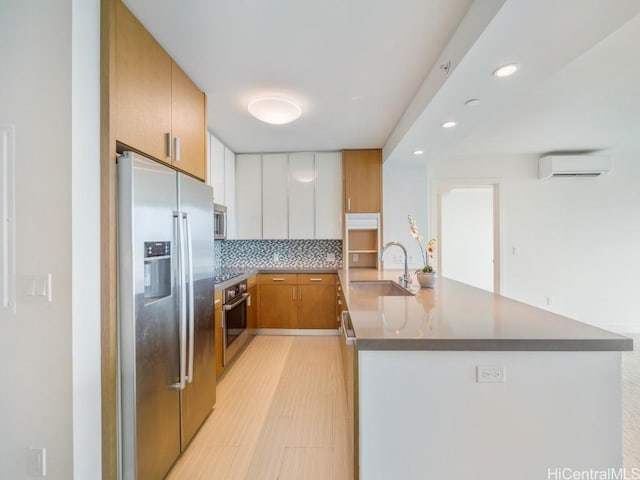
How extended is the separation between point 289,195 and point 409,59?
247 cm

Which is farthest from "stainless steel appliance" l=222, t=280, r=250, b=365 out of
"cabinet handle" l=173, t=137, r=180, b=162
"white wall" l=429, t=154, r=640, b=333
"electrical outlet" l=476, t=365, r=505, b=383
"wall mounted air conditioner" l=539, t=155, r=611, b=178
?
"wall mounted air conditioner" l=539, t=155, r=611, b=178

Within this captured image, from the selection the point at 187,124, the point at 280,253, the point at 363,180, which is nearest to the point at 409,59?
the point at 187,124

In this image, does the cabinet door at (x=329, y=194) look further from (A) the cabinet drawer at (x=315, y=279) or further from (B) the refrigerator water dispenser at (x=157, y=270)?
(B) the refrigerator water dispenser at (x=157, y=270)

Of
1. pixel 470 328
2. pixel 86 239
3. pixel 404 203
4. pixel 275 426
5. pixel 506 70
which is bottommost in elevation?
pixel 275 426

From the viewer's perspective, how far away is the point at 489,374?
1190mm

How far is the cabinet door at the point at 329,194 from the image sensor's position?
13.1 feet

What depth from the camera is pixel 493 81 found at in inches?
66.3

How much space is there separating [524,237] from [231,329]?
423 cm

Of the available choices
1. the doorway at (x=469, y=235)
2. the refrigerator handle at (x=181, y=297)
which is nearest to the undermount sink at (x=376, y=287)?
the refrigerator handle at (x=181, y=297)

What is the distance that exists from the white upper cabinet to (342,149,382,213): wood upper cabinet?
0.16 metres

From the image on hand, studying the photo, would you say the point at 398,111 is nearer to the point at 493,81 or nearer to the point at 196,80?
the point at 493,81

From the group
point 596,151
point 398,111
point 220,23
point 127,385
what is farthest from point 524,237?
point 127,385

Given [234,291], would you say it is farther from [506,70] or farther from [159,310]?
[506,70]

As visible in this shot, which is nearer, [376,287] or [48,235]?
[48,235]
